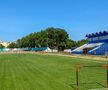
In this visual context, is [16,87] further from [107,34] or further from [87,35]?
[87,35]

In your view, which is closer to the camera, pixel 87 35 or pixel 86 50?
pixel 86 50

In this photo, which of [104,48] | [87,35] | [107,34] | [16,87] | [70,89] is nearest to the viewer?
[70,89]

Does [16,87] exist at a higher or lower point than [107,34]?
lower

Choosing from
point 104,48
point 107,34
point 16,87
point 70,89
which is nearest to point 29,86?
point 16,87

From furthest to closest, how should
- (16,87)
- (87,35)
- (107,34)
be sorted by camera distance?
(87,35) < (107,34) < (16,87)

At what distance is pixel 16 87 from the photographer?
2252cm

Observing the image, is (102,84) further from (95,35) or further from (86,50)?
(95,35)

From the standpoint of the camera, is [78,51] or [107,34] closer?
[107,34]

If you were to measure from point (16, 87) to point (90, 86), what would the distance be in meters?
→ 4.87

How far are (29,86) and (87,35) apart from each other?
11124 centimetres

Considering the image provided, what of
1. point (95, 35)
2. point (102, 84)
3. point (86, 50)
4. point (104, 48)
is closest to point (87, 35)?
point (95, 35)

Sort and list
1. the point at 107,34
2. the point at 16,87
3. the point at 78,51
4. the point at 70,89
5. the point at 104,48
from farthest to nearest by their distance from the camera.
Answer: the point at 78,51, the point at 107,34, the point at 104,48, the point at 16,87, the point at 70,89

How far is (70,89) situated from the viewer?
20969mm

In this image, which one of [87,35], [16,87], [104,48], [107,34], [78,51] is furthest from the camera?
[87,35]
